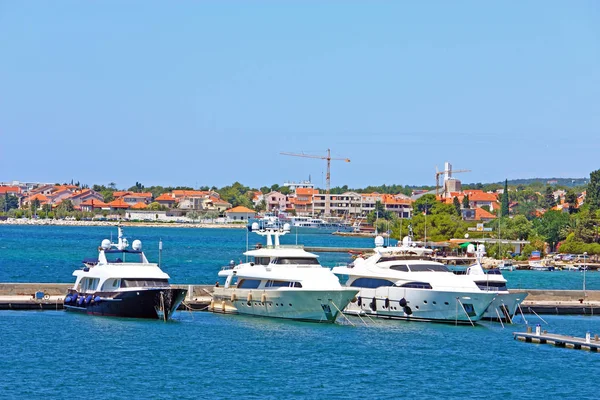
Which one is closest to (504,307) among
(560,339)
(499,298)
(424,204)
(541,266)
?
(499,298)

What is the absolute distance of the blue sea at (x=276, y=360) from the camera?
39844 millimetres

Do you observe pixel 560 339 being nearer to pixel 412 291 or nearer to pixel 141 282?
pixel 412 291

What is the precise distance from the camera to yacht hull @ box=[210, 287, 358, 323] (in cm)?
5450

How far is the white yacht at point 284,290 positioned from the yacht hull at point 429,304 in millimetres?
3416

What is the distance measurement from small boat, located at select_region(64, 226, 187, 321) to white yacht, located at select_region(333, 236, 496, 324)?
9926 mm

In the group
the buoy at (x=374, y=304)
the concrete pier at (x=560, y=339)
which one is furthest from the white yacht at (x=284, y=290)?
the concrete pier at (x=560, y=339)

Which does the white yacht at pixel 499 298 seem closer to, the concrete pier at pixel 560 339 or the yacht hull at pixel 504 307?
the yacht hull at pixel 504 307

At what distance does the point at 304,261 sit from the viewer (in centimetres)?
5716

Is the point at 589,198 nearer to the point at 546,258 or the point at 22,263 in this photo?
the point at 546,258

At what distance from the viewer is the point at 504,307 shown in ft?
188

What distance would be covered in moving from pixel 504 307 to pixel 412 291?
4821mm

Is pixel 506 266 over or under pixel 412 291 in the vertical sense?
under

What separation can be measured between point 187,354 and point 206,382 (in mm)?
Answer: 5297

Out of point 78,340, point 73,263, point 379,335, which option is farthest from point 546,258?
point 78,340
